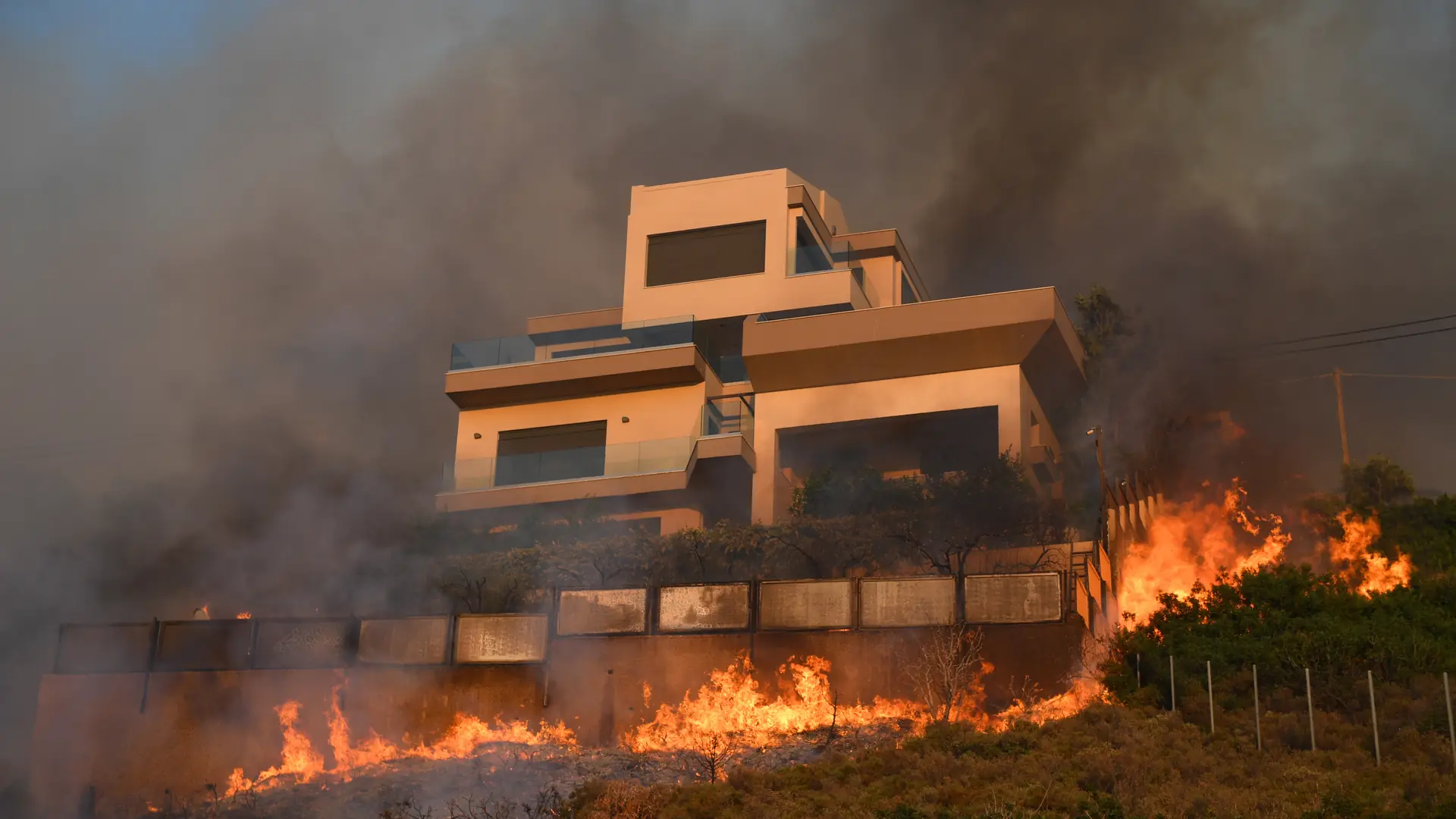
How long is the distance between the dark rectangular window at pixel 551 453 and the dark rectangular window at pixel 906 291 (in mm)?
9371

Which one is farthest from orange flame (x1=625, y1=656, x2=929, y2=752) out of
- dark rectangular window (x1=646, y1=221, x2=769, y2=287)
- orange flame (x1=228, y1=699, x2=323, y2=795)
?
dark rectangular window (x1=646, y1=221, x2=769, y2=287)

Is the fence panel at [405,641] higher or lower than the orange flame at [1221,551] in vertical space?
lower

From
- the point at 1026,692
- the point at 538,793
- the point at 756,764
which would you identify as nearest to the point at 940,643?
the point at 1026,692

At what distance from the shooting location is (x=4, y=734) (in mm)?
25516

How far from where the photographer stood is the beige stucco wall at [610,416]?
38.0m

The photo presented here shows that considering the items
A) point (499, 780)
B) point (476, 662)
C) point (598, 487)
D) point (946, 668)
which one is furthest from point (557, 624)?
point (598, 487)

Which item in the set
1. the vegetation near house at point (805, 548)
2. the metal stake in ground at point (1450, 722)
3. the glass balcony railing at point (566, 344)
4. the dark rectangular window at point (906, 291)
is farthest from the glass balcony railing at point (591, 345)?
the metal stake in ground at point (1450, 722)

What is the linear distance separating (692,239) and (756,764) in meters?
21.5

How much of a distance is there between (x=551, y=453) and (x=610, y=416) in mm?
1904

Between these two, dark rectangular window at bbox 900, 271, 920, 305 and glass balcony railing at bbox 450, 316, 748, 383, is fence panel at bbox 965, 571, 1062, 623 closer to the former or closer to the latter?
glass balcony railing at bbox 450, 316, 748, 383

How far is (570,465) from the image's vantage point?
37.8m

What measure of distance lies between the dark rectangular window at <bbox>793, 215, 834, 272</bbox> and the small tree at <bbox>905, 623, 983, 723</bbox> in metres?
17.3

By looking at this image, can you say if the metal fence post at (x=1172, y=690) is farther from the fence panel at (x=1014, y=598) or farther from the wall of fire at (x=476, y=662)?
the fence panel at (x=1014, y=598)

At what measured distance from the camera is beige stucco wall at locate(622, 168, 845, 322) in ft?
125
